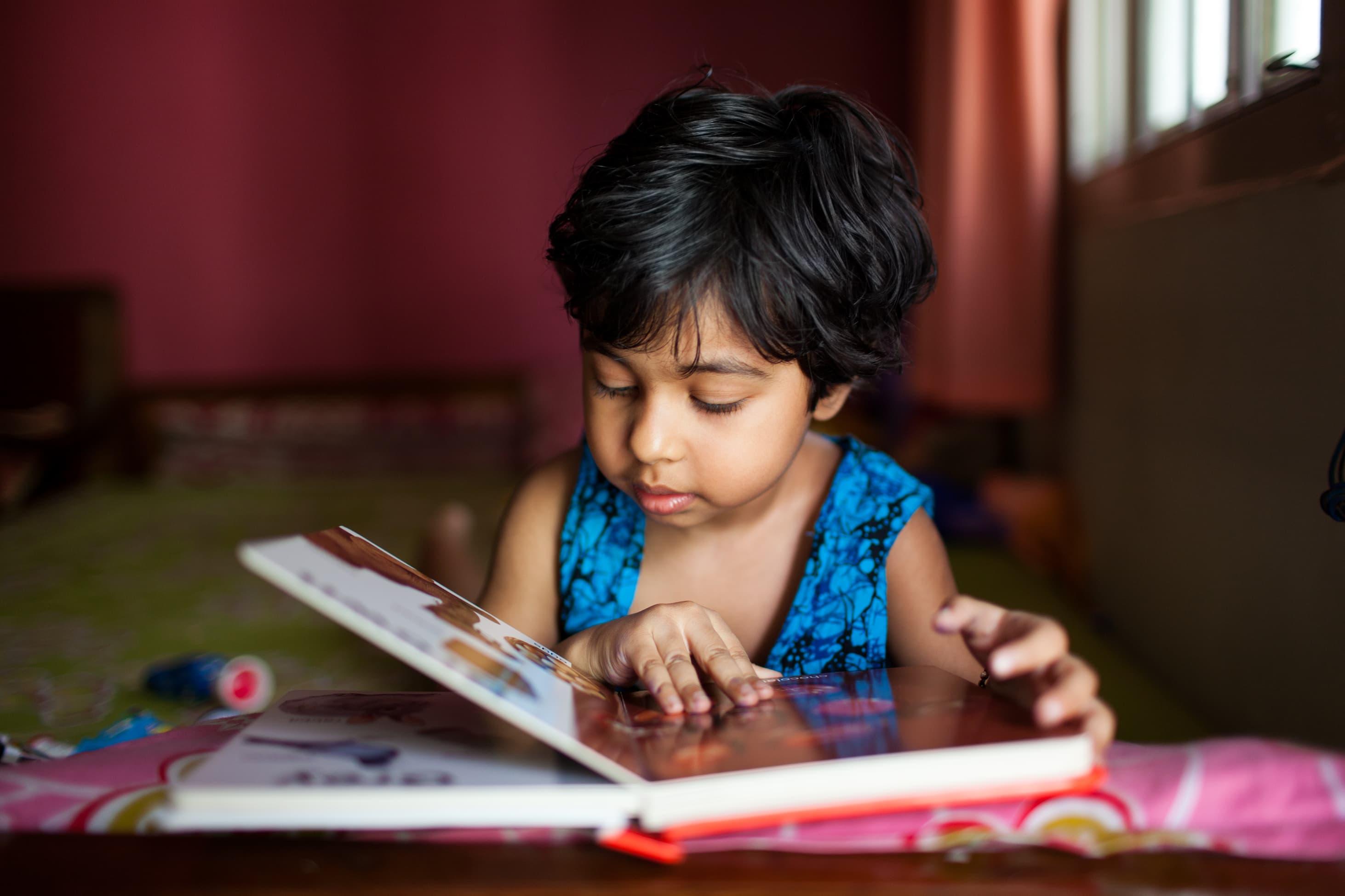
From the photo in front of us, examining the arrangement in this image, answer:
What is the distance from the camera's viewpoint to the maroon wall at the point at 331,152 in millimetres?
3102

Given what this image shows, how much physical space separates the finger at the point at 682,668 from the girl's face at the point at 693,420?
0.13 meters

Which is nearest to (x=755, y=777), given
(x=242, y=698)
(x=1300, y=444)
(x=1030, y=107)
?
(x=1300, y=444)

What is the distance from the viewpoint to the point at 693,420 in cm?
72

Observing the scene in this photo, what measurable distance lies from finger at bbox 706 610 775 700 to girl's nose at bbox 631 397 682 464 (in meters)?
0.12

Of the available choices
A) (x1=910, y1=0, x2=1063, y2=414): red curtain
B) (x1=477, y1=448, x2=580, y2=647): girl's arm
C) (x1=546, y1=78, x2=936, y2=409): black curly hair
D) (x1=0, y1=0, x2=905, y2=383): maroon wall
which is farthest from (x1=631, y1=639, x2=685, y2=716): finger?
(x1=0, y1=0, x2=905, y2=383): maroon wall

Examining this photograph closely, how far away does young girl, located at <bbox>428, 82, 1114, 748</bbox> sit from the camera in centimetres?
71

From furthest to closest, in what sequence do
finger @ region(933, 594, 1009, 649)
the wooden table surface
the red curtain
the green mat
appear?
the red curtain → the green mat → finger @ region(933, 594, 1009, 649) → the wooden table surface

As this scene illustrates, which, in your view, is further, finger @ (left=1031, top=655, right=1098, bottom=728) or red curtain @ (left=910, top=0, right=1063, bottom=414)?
red curtain @ (left=910, top=0, right=1063, bottom=414)

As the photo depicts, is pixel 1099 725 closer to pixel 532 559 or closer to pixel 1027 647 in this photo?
pixel 1027 647

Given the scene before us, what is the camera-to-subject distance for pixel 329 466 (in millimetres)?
2996

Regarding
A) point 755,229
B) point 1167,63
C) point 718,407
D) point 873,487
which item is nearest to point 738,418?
point 718,407

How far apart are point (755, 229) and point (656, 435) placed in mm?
171

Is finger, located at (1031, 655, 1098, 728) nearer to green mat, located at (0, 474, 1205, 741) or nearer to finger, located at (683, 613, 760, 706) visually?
finger, located at (683, 613, 760, 706)

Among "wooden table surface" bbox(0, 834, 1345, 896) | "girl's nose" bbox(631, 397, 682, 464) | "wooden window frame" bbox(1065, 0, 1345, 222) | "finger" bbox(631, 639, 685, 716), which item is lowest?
"wooden table surface" bbox(0, 834, 1345, 896)
